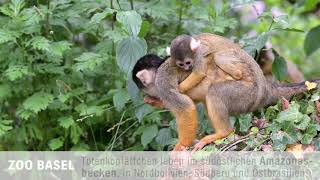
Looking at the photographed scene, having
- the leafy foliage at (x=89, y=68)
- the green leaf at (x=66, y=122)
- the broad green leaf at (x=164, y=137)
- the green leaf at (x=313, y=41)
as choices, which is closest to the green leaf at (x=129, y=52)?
the leafy foliage at (x=89, y=68)

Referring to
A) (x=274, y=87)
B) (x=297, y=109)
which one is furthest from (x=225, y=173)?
(x=274, y=87)

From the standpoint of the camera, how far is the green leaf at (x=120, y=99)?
13.9 feet

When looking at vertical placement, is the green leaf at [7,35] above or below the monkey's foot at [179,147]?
above

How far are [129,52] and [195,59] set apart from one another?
0.42m

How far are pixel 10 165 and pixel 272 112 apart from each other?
208 centimetres

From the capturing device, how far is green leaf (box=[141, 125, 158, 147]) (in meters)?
4.34

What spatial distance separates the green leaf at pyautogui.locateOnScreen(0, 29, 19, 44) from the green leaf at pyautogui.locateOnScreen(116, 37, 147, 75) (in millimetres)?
775

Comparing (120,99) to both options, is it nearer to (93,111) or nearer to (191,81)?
(93,111)

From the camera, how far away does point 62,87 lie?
4.56 m

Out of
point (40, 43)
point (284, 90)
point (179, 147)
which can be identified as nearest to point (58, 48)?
point (40, 43)

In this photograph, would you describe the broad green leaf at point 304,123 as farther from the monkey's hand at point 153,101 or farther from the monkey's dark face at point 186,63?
the monkey's hand at point 153,101

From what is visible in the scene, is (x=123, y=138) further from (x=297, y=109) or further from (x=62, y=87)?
(x=297, y=109)

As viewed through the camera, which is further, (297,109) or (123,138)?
(123,138)

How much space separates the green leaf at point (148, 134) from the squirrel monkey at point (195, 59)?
51cm
